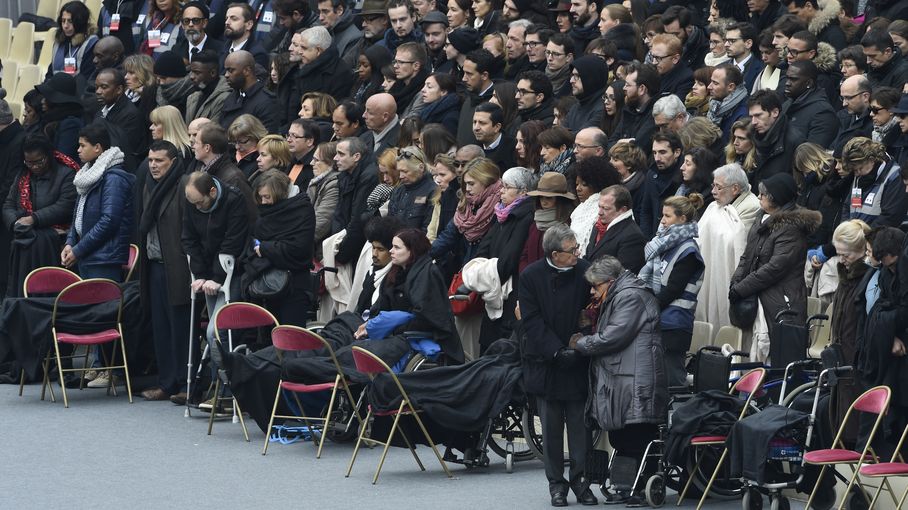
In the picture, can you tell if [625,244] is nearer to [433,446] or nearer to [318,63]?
[433,446]

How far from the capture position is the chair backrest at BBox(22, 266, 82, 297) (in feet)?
44.4

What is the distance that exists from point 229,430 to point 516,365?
8.53ft

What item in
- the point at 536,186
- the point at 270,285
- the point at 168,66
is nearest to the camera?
the point at 536,186

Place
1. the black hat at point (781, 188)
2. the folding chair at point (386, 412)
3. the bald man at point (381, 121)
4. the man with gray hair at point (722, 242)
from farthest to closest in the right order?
the bald man at point (381, 121), the man with gray hair at point (722, 242), the black hat at point (781, 188), the folding chair at point (386, 412)

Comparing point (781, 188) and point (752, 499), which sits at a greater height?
point (781, 188)

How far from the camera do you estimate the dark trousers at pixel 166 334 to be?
42.8ft

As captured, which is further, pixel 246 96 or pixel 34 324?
pixel 246 96

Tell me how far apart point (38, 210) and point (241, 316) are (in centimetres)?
331

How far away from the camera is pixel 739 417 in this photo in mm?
9617

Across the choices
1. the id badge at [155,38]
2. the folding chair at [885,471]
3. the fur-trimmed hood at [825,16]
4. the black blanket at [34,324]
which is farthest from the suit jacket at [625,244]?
the id badge at [155,38]

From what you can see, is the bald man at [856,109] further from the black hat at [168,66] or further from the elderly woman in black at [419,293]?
the black hat at [168,66]

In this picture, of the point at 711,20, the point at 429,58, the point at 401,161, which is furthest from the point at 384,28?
the point at 401,161

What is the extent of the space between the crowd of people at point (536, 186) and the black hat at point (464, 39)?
0.02m

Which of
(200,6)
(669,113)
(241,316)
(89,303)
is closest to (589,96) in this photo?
(669,113)
